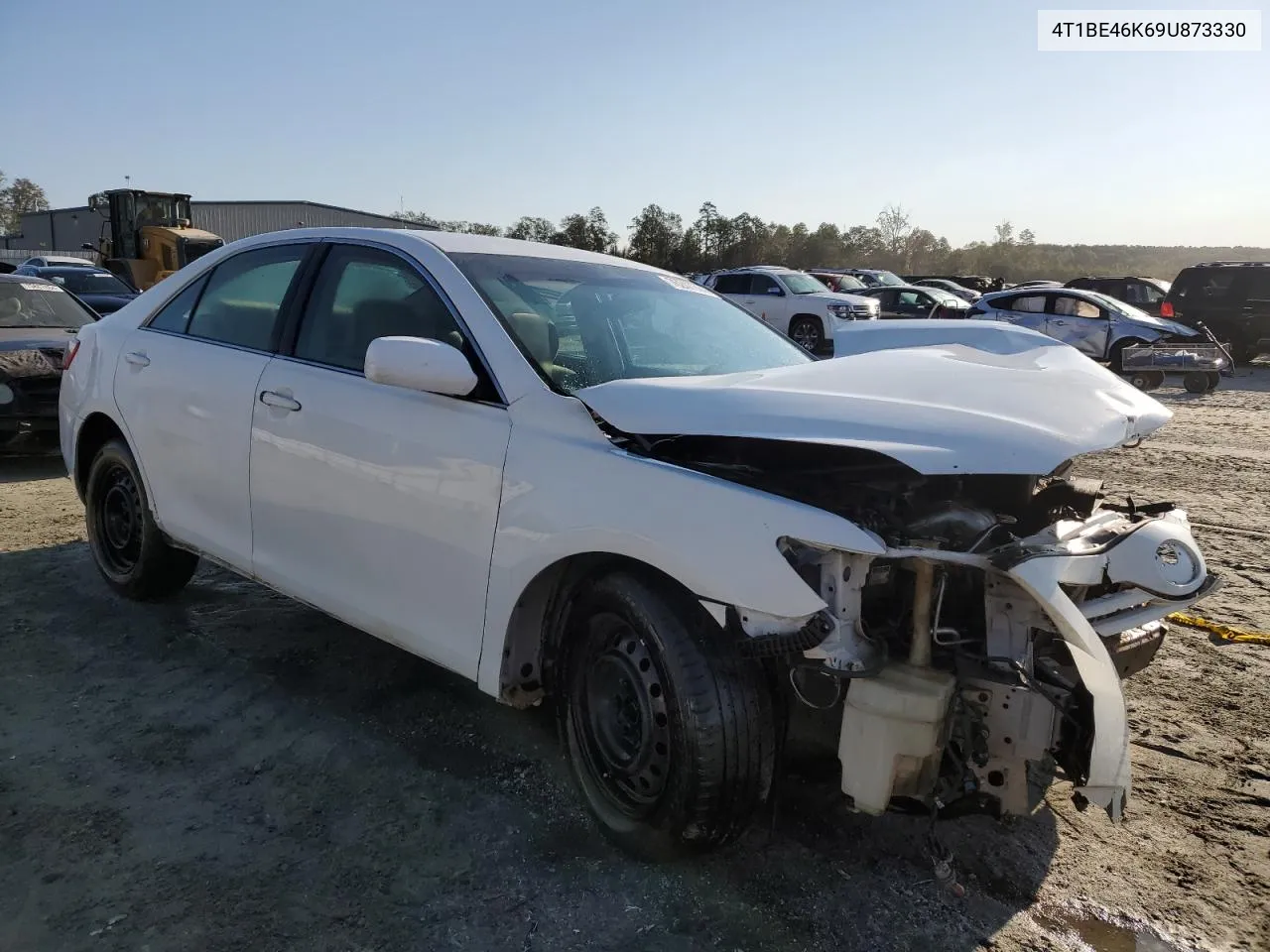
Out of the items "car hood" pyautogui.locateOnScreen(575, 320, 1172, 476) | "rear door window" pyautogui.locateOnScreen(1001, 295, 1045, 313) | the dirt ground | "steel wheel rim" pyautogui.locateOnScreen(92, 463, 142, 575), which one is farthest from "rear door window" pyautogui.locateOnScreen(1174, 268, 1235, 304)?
"steel wheel rim" pyautogui.locateOnScreen(92, 463, 142, 575)

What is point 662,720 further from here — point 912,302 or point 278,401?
point 912,302

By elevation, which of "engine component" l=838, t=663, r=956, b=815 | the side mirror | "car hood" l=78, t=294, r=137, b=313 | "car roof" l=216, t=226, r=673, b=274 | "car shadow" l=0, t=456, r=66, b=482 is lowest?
"car shadow" l=0, t=456, r=66, b=482

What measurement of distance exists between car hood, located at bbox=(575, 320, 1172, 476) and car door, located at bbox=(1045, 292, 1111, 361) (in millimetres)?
14302

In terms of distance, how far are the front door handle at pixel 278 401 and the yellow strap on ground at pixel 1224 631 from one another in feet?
12.8

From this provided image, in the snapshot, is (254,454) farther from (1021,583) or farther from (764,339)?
(1021,583)

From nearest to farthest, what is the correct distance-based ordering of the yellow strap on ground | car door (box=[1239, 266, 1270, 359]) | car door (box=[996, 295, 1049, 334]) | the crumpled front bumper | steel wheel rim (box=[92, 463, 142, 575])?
the crumpled front bumper < the yellow strap on ground < steel wheel rim (box=[92, 463, 142, 575]) < car door (box=[996, 295, 1049, 334]) < car door (box=[1239, 266, 1270, 359])

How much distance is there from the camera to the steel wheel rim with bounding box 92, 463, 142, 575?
436 centimetres

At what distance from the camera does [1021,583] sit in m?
2.11

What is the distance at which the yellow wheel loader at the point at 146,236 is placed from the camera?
860 inches

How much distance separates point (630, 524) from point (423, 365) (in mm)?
821

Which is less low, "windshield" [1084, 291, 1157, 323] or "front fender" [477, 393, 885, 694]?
"windshield" [1084, 291, 1157, 323]

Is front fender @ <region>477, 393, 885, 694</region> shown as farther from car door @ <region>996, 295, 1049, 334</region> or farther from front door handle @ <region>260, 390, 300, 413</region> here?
car door @ <region>996, 295, 1049, 334</region>

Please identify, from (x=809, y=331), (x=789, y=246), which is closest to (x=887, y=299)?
(x=809, y=331)

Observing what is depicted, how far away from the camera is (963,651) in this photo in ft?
7.61
